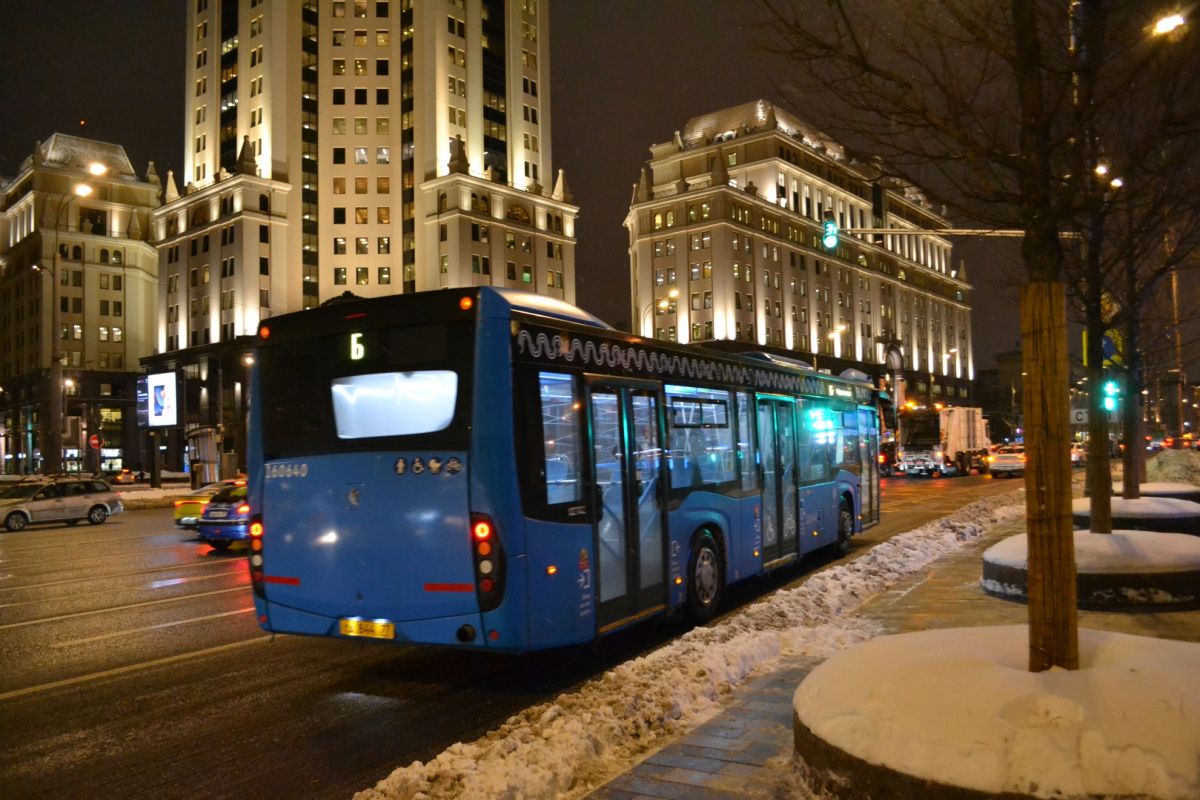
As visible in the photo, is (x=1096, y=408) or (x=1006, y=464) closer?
(x=1096, y=408)

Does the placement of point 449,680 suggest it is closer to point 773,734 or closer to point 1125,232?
point 773,734

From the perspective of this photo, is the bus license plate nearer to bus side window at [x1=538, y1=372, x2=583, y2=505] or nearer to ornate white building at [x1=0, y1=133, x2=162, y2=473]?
bus side window at [x1=538, y1=372, x2=583, y2=505]

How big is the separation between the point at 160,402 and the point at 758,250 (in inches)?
2432

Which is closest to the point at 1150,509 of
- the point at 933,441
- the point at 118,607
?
the point at 118,607

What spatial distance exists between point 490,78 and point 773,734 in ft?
291

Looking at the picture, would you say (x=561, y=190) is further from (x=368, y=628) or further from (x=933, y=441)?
(x=368, y=628)

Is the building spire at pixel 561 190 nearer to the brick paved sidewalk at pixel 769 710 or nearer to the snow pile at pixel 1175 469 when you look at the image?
the snow pile at pixel 1175 469

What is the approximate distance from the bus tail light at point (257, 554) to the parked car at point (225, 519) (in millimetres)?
11869

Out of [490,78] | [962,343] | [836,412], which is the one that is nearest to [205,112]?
[490,78]

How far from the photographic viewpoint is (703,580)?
33.3 ft

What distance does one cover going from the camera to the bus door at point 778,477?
12039 mm

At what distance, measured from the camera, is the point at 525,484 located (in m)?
7.19

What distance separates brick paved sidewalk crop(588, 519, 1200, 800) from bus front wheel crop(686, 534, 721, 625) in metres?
1.67

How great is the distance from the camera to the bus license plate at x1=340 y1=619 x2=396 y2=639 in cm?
738
